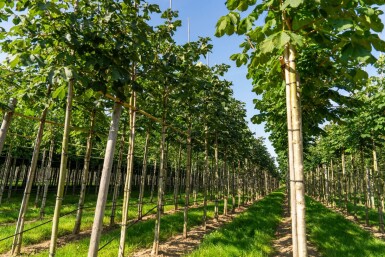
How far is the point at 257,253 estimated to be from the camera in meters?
7.56

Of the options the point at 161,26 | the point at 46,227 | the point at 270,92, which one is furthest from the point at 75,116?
the point at 270,92

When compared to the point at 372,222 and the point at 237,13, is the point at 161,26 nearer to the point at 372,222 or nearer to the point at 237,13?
the point at 237,13

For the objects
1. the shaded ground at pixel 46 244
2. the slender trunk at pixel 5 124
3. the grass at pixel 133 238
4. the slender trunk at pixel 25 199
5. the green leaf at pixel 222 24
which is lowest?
the shaded ground at pixel 46 244

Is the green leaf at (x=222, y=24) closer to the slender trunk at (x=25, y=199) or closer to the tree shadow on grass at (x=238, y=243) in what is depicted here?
the slender trunk at (x=25, y=199)

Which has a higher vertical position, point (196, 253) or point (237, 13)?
point (237, 13)

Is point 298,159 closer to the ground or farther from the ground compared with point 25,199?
farther from the ground

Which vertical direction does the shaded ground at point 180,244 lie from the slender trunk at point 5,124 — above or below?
below

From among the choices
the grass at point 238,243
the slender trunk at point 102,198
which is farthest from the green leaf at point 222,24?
the grass at point 238,243

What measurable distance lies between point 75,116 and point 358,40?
32.1ft

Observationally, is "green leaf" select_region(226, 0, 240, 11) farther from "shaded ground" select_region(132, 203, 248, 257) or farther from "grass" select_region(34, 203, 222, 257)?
"shaded ground" select_region(132, 203, 248, 257)

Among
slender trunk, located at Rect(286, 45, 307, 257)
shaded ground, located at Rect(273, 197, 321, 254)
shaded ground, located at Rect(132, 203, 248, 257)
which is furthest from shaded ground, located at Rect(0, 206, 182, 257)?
slender trunk, located at Rect(286, 45, 307, 257)

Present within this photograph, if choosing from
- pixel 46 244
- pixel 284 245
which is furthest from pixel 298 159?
pixel 46 244

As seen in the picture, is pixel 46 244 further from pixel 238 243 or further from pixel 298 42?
pixel 298 42

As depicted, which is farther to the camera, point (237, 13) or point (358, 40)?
point (237, 13)
